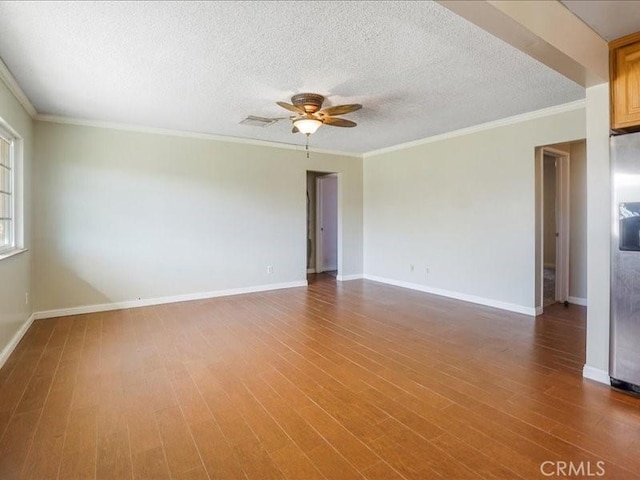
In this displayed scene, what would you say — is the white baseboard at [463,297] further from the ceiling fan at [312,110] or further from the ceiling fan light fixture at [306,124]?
the ceiling fan light fixture at [306,124]

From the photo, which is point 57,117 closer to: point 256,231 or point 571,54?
point 256,231

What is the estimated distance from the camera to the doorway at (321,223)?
24.6 feet

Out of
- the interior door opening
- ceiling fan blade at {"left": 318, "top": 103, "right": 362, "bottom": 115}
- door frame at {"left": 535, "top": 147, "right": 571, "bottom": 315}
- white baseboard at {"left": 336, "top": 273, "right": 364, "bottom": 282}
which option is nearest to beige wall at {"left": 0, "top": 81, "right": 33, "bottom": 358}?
ceiling fan blade at {"left": 318, "top": 103, "right": 362, "bottom": 115}

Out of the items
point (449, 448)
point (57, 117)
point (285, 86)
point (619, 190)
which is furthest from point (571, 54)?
point (57, 117)

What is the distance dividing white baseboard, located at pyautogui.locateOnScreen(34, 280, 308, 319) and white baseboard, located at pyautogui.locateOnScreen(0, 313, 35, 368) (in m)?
0.27

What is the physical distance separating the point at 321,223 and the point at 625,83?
572cm

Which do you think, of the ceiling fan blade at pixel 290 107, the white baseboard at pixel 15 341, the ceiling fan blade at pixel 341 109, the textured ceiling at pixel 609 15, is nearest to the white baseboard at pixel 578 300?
the textured ceiling at pixel 609 15

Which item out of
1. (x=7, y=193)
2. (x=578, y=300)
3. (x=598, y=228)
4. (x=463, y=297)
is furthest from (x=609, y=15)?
(x=7, y=193)

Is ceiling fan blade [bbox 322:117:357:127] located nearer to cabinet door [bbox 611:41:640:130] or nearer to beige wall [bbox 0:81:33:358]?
cabinet door [bbox 611:41:640:130]

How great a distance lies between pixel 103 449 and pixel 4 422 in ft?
2.53

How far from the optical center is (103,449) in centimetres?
180

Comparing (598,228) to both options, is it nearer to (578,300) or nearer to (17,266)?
(578,300)

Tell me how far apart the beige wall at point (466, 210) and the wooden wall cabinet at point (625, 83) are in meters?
1.54

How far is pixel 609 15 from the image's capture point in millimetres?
2055
